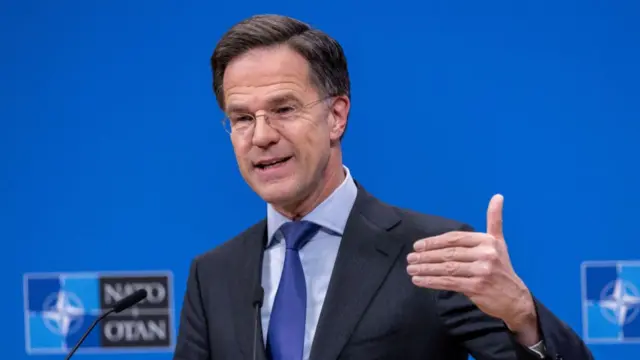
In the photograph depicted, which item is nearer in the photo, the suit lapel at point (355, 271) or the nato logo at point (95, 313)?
the suit lapel at point (355, 271)

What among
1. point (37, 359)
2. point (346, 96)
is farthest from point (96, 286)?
point (346, 96)

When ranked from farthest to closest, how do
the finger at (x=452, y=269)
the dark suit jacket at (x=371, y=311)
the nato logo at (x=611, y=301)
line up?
the nato logo at (x=611, y=301) → the dark suit jacket at (x=371, y=311) → the finger at (x=452, y=269)

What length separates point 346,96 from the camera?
6.08 feet

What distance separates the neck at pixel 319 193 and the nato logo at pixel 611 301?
93 cm

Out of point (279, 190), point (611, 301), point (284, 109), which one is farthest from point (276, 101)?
point (611, 301)

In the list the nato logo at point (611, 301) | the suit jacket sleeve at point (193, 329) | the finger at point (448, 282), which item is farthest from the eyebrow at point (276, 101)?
the nato logo at point (611, 301)

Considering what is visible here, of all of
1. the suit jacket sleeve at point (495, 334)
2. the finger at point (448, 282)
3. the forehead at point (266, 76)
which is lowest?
the suit jacket sleeve at point (495, 334)

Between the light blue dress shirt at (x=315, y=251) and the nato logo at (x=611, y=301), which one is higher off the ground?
the light blue dress shirt at (x=315, y=251)

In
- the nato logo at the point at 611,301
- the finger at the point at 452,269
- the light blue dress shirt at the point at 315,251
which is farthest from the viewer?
the nato logo at the point at 611,301

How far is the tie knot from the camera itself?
1.77 metres

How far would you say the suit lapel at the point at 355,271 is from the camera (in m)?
1.64

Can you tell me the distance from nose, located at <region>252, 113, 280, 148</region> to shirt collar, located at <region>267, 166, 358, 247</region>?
173mm

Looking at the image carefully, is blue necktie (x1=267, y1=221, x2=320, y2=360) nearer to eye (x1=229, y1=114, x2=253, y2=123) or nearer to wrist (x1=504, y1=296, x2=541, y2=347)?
eye (x1=229, y1=114, x2=253, y2=123)

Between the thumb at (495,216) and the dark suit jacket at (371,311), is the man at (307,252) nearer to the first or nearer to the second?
the dark suit jacket at (371,311)
